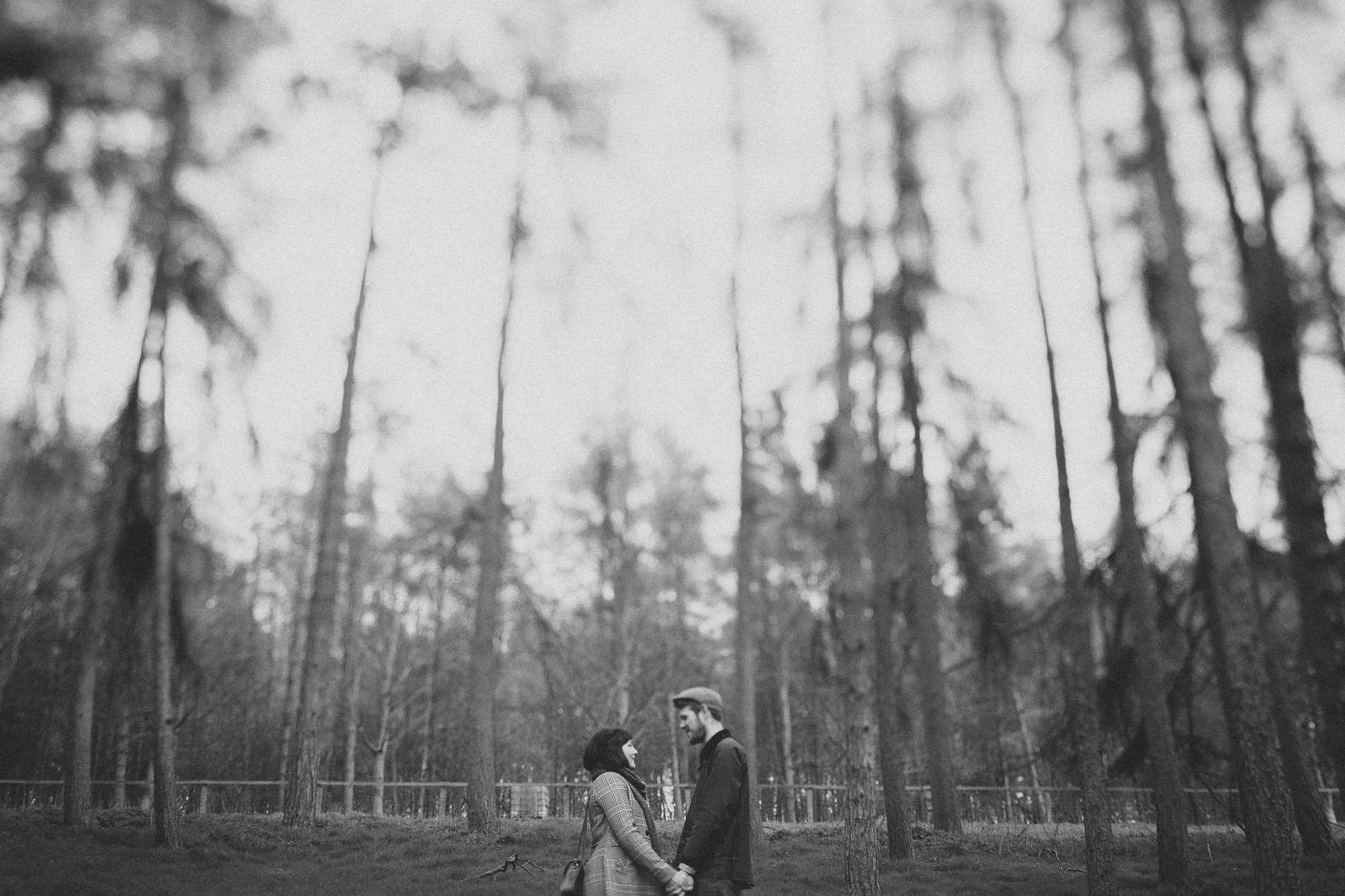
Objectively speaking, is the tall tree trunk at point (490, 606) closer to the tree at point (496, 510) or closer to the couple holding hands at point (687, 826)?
the tree at point (496, 510)

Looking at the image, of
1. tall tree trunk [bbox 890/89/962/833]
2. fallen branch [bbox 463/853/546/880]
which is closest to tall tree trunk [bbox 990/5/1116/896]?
tall tree trunk [bbox 890/89/962/833]

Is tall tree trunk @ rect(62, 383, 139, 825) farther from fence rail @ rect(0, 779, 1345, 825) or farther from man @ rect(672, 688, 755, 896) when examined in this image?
fence rail @ rect(0, 779, 1345, 825)

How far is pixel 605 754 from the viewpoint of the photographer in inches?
186

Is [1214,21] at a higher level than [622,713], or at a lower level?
higher

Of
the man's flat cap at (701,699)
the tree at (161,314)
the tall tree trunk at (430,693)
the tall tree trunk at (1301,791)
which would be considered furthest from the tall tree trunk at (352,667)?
the man's flat cap at (701,699)

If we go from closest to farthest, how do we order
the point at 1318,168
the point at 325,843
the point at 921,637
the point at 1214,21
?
1. the point at 1214,21
2. the point at 1318,168
3. the point at 325,843
4. the point at 921,637

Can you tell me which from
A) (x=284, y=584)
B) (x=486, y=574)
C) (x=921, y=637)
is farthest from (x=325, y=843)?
(x=284, y=584)

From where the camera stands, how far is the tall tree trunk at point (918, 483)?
14.5m

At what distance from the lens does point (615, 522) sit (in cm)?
2519

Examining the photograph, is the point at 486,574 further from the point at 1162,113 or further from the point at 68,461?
the point at 1162,113

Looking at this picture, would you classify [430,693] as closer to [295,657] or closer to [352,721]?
[352,721]

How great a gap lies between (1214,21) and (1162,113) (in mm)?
1067

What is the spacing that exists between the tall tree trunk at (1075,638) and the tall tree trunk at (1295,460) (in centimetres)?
226

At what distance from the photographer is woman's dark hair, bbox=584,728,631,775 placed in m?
4.71
